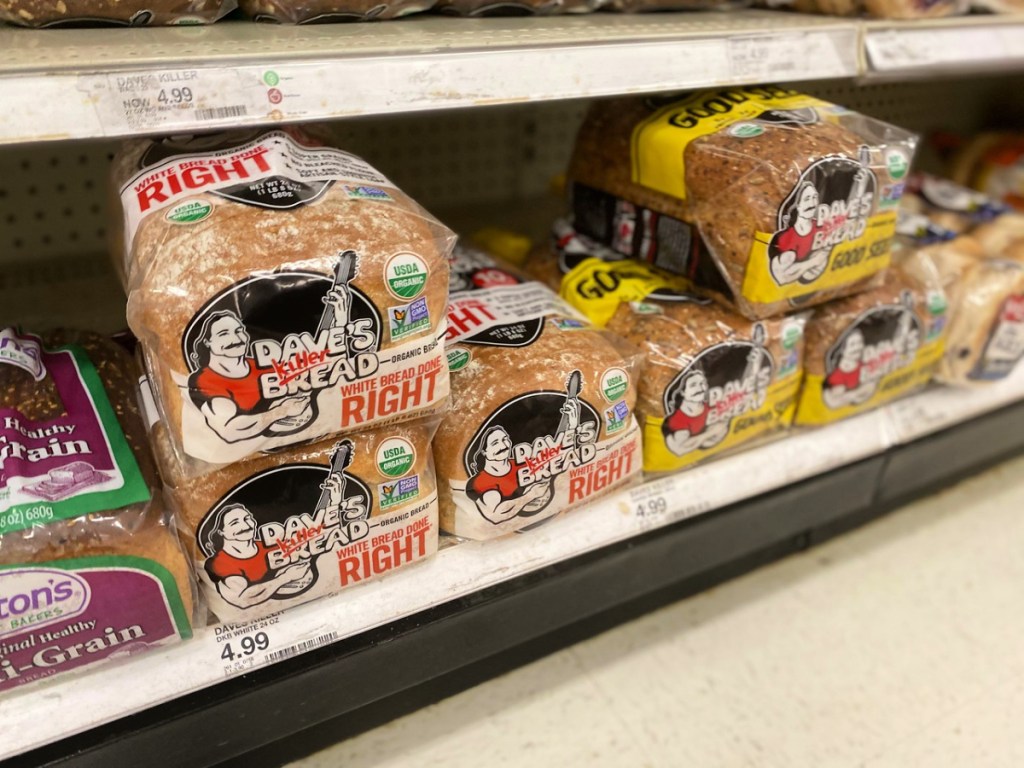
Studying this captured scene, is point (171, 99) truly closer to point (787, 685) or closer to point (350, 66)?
point (350, 66)

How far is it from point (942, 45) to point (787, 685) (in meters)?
0.97

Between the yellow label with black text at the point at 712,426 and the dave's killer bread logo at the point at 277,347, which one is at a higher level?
the dave's killer bread logo at the point at 277,347

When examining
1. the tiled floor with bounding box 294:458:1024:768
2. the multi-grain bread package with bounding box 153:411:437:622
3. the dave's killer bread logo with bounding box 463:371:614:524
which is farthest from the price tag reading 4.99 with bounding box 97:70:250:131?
the tiled floor with bounding box 294:458:1024:768

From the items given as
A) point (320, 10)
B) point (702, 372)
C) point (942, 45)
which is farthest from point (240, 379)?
point (942, 45)

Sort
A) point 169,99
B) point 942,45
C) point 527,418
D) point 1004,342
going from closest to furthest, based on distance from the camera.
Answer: point 169,99 < point 527,418 < point 942,45 < point 1004,342

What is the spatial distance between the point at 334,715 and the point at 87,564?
1.20 feet

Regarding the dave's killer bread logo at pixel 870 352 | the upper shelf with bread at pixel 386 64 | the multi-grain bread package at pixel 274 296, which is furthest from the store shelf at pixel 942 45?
the multi-grain bread package at pixel 274 296

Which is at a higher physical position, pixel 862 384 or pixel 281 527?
pixel 281 527

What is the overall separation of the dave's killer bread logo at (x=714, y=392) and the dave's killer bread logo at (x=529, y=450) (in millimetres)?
145

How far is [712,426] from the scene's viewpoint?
113 cm

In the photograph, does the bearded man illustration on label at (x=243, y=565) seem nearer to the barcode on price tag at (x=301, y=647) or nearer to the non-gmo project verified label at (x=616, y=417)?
the barcode on price tag at (x=301, y=647)

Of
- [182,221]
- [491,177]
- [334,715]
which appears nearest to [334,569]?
[334,715]

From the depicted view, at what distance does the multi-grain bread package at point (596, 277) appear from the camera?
1.18m

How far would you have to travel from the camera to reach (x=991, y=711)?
3.85 feet
